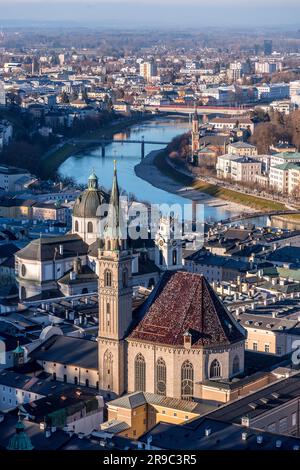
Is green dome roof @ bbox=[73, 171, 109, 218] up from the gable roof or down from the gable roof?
up

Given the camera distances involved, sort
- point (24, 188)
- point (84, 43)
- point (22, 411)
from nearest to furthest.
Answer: point (22, 411)
point (24, 188)
point (84, 43)

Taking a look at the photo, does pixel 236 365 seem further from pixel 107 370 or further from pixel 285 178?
pixel 285 178

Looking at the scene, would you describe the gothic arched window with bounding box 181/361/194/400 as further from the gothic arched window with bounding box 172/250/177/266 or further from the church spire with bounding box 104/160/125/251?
the gothic arched window with bounding box 172/250/177/266

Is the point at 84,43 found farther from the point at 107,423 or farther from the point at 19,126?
the point at 107,423

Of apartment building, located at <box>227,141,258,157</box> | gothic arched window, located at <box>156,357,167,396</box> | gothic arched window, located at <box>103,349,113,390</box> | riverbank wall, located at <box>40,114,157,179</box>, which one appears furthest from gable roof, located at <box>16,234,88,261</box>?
apartment building, located at <box>227,141,258,157</box>

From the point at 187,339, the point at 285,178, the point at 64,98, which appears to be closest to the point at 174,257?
the point at 187,339

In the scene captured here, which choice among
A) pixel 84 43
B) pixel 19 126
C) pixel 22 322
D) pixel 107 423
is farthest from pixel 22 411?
pixel 84 43
